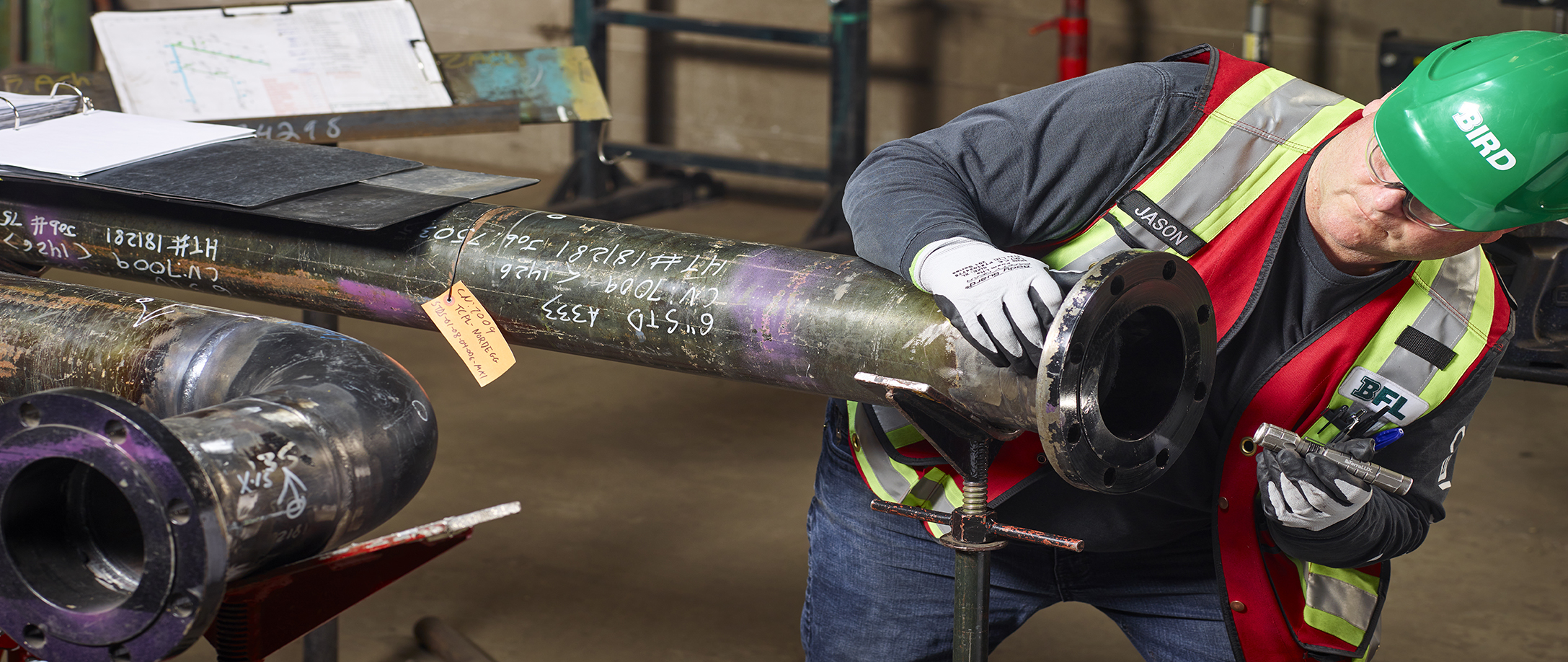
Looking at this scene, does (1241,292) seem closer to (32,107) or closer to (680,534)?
(32,107)

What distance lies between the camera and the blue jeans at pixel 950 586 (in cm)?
150

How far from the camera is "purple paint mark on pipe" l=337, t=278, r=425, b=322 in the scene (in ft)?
4.16

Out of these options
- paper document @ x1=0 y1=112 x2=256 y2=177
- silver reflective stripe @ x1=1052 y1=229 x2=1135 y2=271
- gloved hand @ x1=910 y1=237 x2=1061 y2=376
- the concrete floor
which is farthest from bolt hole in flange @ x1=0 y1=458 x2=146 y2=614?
the concrete floor

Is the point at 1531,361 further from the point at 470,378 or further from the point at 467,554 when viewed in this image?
the point at 470,378

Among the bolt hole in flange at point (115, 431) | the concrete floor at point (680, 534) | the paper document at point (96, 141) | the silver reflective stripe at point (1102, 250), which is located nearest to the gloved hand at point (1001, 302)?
the silver reflective stripe at point (1102, 250)

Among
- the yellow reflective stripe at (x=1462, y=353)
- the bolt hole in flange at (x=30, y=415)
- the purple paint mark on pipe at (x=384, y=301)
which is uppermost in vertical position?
the bolt hole in flange at (x=30, y=415)

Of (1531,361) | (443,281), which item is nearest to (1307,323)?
(1531,361)

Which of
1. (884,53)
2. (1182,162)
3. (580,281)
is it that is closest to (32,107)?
(580,281)

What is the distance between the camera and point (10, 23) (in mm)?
5473

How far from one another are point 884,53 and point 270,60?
10.2 ft

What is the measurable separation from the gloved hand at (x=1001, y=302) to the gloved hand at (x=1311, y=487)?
0.32m

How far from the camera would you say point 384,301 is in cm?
128

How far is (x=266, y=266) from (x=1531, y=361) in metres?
1.56

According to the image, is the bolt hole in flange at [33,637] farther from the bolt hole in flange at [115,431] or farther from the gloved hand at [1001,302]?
the gloved hand at [1001,302]
